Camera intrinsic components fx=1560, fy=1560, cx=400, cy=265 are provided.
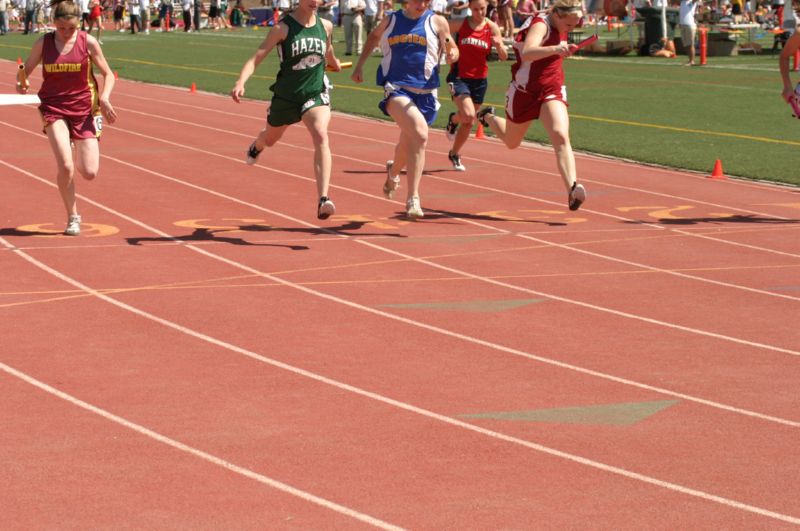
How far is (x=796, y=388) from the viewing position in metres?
8.16

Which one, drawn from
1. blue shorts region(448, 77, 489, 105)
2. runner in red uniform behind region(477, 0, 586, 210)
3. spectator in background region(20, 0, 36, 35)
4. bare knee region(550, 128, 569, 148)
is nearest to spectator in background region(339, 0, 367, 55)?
spectator in background region(20, 0, 36, 35)

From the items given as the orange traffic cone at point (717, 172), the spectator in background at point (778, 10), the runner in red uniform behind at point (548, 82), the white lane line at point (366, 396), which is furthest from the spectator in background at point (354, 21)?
the white lane line at point (366, 396)

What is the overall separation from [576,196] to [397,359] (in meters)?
4.78

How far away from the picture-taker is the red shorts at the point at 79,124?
1254cm

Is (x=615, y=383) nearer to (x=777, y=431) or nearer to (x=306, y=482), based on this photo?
(x=777, y=431)

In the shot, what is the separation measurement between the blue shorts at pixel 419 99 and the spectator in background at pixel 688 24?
905 inches

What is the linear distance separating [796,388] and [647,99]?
19.6 m

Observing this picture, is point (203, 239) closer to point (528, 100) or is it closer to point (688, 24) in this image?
point (528, 100)

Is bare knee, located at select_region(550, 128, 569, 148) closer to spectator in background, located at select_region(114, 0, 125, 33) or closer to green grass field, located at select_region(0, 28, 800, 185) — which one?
green grass field, located at select_region(0, 28, 800, 185)

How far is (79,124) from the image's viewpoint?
1261 centimetres

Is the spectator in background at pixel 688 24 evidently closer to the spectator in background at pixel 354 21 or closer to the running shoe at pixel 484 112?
the spectator in background at pixel 354 21

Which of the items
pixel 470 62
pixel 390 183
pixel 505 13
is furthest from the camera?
pixel 505 13

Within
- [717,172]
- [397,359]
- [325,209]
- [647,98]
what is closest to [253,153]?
[325,209]

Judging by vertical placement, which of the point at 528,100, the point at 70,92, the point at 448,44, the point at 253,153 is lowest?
the point at 253,153
